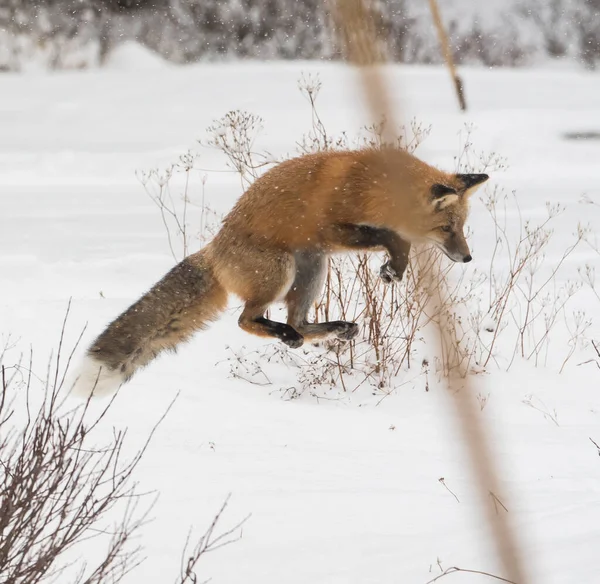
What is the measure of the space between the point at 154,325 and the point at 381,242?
4.55 feet

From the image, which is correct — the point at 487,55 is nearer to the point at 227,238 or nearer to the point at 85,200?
the point at 85,200

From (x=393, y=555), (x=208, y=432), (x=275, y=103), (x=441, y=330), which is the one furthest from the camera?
(x=275, y=103)

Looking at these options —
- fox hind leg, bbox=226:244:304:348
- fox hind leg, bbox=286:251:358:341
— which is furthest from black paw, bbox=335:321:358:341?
fox hind leg, bbox=226:244:304:348

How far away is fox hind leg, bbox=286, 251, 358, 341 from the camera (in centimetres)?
527

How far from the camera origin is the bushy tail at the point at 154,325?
15.8ft

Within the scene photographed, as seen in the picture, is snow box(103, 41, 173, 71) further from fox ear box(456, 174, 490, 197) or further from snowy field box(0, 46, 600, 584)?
fox ear box(456, 174, 490, 197)

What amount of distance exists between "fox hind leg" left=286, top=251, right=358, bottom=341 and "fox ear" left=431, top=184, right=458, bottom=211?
34.0 inches

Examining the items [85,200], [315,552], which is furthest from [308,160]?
[85,200]

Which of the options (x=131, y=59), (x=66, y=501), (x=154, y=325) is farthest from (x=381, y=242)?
(x=131, y=59)

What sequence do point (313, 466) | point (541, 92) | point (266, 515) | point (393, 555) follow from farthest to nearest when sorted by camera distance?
point (541, 92)
point (313, 466)
point (266, 515)
point (393, 555)

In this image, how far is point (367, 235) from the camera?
480 cm

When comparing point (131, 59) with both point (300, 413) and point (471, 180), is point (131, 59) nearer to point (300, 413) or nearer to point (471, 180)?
point (300, 413)

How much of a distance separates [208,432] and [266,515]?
5.10 feet

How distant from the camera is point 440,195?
4.59 meters
